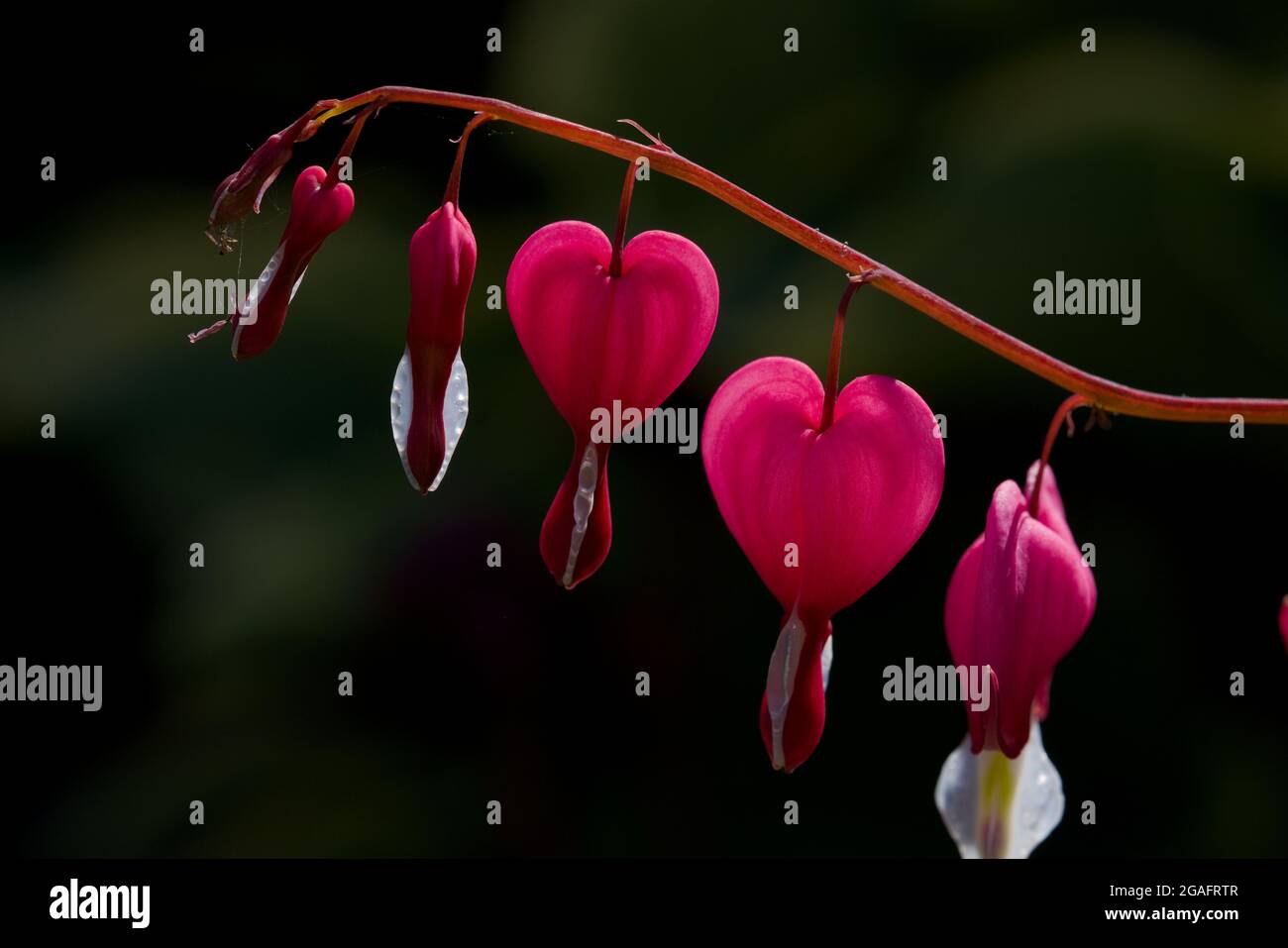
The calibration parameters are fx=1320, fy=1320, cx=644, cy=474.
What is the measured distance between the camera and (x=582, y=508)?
803 mm

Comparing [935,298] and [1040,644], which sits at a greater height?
[935,298]

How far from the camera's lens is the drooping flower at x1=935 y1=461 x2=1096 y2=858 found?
0.81m

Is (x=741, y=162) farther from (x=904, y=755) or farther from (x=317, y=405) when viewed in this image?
(x=904, y=755)

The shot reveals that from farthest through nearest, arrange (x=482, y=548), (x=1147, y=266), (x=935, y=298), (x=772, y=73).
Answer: (x=772, y=73)
(x=1147, y=266)
(x=482, y=548)
(x=935, y=298)

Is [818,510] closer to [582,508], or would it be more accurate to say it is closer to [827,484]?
[827,484]

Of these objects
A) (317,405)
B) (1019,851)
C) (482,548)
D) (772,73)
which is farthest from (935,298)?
(772,73)

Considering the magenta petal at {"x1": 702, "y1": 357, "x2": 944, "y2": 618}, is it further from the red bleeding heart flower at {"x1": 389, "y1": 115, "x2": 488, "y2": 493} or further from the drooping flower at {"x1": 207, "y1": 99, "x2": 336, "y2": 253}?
the drooping flower at {"x1": 207, "y1": 99, "x2": 336, "y2": 253}

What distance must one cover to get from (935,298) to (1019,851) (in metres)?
0.36

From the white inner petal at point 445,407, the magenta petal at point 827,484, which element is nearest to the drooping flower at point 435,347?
the white inner petal at point 445,407

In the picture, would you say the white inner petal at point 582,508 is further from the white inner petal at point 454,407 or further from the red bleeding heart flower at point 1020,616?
the red bleeding heart flower at point 1020,616

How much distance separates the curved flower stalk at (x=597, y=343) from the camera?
2.64ft

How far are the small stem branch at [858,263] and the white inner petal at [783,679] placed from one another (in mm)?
201

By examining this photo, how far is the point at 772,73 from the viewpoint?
8.63 ft

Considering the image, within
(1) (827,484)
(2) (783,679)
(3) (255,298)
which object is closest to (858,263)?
(1) (827,484)
